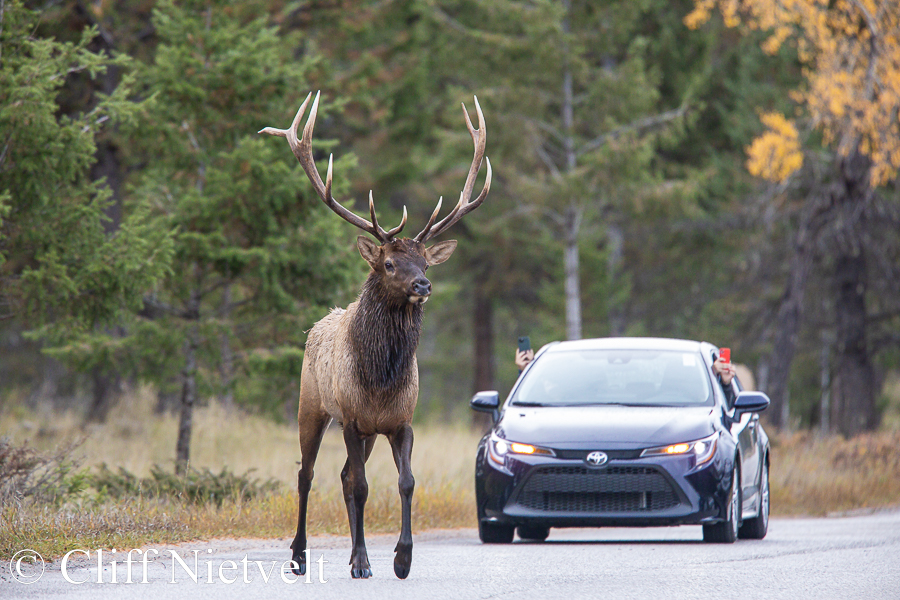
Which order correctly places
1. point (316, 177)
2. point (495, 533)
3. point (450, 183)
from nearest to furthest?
point (316, 177) < point (495, 533) < point (450, 183)

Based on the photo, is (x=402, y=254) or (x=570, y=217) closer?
(x=402, y=254)

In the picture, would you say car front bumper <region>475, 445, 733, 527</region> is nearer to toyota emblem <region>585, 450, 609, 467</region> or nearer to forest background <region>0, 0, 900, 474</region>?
toyota emblem <region>585, 450, 609, 467</region>

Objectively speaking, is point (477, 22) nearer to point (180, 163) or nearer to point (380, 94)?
point (380, 94)

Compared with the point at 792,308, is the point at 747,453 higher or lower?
lower

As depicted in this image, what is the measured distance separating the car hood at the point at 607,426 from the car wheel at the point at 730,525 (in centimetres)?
52

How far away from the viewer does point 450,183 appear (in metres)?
30.3

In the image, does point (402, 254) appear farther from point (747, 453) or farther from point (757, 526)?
point (757, 526)

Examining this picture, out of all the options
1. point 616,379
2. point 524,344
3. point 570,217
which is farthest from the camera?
point 570,217

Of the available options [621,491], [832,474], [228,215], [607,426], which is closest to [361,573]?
[621,491]

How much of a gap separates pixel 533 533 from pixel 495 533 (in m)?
0.72

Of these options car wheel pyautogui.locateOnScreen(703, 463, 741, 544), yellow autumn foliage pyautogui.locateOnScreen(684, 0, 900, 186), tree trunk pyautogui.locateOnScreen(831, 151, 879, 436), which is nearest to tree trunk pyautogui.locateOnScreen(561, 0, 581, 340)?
yellow autumn foliage pyautogui.locateOnScreen(684, 0, 900, 186)

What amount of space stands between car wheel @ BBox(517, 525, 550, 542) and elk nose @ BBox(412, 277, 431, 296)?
375 cm

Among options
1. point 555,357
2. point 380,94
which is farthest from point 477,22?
point 555,357

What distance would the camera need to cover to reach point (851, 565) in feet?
29.8
